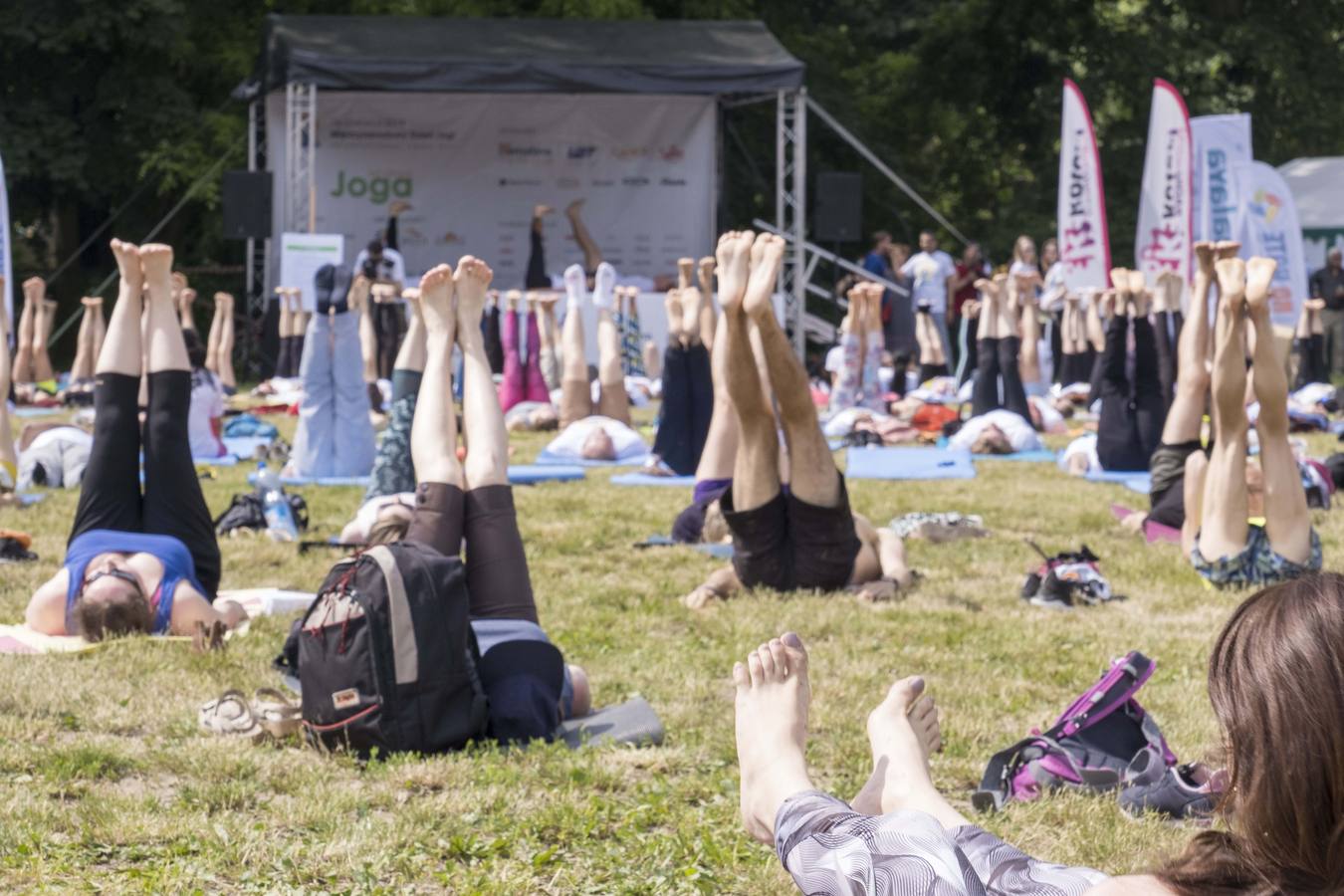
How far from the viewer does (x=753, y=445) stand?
212 inches

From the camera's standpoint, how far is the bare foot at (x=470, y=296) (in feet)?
16.5

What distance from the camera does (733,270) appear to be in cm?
519

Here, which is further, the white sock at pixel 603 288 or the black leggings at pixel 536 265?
the black leggings at pixel 536 265

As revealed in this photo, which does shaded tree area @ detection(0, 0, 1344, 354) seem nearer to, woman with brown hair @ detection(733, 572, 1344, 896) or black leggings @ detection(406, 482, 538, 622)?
black leggings @ detection(406, 482, 538, 622)

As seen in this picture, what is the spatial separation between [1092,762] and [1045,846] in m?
0.43

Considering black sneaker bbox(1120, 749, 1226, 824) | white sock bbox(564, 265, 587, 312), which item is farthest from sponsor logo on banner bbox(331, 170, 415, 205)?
black sneaker bbox(1120, 749, 1226, 824)

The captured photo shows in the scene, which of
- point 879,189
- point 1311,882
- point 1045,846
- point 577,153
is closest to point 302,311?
point 577,153

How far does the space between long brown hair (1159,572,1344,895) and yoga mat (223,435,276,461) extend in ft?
30.0

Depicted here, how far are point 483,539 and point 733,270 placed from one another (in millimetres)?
1285

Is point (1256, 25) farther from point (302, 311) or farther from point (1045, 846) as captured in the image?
point (1045, 846)

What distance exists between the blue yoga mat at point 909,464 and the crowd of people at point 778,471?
0.61 m

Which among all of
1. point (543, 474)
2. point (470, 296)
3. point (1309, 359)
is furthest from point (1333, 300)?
point (470, 296)

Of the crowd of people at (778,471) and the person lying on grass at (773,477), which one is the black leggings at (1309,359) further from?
the person lying on grass at (773,477)

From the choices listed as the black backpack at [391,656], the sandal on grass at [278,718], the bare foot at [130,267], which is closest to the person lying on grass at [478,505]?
the black backpack at [391,656]
